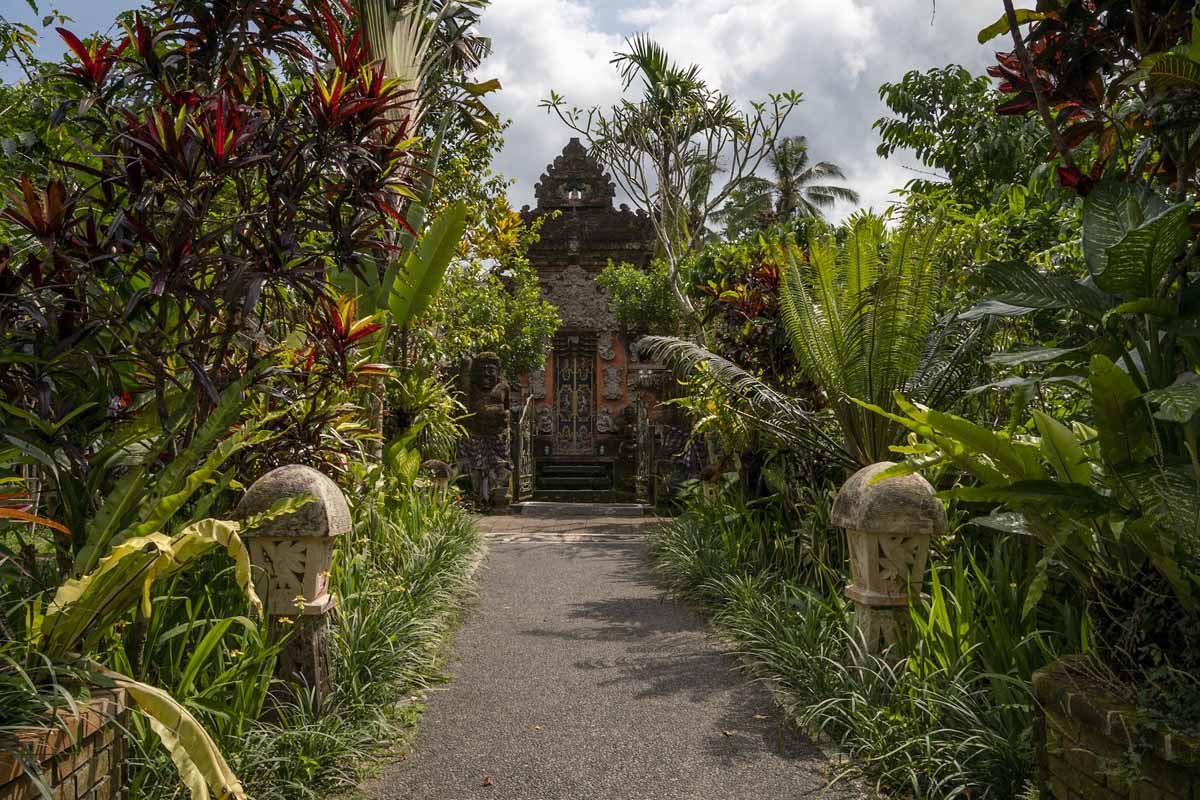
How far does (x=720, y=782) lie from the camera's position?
282 cm

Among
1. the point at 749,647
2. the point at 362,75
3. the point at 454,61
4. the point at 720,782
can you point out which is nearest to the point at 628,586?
A: the point at 749,647

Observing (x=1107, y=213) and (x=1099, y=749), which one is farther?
(x=1107, y=213)

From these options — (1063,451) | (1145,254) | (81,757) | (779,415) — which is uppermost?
(1145,254)

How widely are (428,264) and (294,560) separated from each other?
240 centimetres

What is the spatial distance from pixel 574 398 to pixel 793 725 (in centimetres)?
1299

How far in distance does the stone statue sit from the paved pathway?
5.44 meters

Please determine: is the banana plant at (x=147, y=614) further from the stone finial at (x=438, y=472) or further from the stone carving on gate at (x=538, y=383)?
the stone carving on gate at (x=538, y=383)

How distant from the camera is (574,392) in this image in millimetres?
16125

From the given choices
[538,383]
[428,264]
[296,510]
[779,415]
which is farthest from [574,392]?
[296,510]

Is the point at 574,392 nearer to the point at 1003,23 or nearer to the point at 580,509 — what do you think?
the point at 580,509

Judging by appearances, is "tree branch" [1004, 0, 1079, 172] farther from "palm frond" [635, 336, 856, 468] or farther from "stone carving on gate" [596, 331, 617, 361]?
"stone carving on gate" [596, 331, 617, 361]

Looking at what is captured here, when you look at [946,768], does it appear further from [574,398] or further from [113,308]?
[574,398]

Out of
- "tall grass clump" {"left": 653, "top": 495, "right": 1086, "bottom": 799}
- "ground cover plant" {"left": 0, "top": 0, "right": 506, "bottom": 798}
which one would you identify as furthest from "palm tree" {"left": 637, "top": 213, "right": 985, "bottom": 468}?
"ground cover plant" {"left": 0, "top": 0, "right": 506, "bottom": 798}

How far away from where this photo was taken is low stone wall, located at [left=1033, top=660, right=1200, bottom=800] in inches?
68.9
